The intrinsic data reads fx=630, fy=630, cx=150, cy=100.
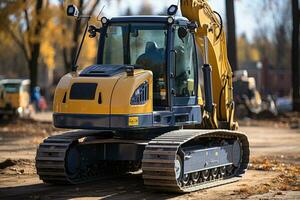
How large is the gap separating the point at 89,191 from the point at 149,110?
1920mm

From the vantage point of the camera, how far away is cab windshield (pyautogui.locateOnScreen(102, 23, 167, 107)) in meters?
12.0

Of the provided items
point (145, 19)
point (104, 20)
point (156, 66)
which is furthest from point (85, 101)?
point (145, 19)

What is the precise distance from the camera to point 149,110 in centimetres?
1159

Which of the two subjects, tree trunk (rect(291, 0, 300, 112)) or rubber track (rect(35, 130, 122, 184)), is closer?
rubber track (rect(35, 130, 122, 184))

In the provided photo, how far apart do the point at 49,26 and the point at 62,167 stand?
87.6 ft

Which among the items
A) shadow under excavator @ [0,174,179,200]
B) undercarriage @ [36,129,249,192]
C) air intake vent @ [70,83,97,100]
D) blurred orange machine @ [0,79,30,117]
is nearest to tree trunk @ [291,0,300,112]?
blurred orange machine @ [0,79,30,117]

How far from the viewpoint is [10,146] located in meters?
20.4

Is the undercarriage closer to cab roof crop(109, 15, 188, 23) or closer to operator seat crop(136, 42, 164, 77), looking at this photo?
operator seat crop(136, 42, 164, 77)

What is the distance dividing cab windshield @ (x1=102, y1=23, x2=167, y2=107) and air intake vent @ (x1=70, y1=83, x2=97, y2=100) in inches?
48.1

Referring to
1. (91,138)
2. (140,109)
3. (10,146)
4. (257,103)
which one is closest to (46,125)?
(10,146)

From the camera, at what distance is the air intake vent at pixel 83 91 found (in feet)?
37.4

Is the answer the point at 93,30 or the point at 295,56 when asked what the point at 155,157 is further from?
the point at 295,56

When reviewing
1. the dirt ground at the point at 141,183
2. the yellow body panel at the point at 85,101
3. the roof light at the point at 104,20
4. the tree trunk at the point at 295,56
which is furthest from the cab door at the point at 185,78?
the tree trunk at the point at 295,56

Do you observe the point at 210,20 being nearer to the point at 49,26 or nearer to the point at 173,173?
the point at 173,173
